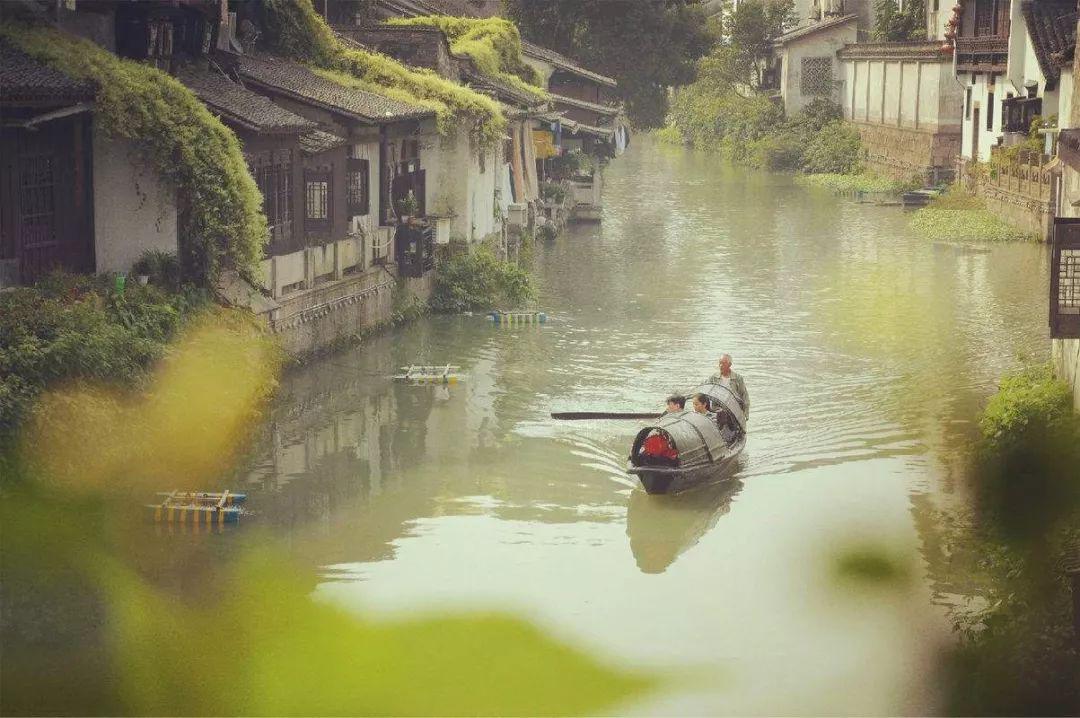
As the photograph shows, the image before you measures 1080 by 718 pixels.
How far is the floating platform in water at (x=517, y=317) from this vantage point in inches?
1292

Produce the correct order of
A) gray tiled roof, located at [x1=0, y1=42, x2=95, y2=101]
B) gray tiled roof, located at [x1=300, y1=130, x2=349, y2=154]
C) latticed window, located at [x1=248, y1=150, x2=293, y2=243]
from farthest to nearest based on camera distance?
gray tiled roof, located at [x1=300, y1=130, x2=349, y2=154] < latticed window, located at [x1=248, y1=150, x2=293, y2=243] < gray tiled roof, located at [x1=0, y1=42, x2=95, y2=101]

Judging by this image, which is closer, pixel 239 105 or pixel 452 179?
pixel 239 105

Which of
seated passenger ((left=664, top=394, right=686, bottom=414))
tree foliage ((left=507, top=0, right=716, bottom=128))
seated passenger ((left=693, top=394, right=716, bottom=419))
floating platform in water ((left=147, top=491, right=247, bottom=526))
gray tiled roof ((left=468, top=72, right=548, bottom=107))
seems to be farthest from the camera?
tree foliage ((left=507, top=0, right=716, bottom=128))

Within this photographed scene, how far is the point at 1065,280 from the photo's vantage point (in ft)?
58.3

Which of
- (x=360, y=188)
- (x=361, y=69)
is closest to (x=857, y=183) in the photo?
(x=361, y=69)

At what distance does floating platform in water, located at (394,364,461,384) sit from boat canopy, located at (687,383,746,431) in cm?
556

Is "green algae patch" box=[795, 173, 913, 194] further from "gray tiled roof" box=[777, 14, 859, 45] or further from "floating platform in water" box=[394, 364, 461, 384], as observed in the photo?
"floating platform in water" box=[394, 364, 461, 384]

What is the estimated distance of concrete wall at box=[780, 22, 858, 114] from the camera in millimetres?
84562

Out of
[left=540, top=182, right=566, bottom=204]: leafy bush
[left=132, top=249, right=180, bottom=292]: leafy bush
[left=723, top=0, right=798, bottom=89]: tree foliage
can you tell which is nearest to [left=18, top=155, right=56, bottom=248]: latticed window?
[left=132, top=249, right=180, bottom=292]: leafy bush

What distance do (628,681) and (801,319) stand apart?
66.8 feet

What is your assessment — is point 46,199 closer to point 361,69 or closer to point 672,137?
point 361,69

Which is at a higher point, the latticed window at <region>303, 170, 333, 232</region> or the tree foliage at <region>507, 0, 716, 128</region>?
the tree foliage at <region>507, 0, 716, 128</region>

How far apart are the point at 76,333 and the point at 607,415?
7.70m

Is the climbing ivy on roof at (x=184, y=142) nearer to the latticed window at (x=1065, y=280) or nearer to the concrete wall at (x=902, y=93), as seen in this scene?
the latticed window at (x=1065, y=280)
